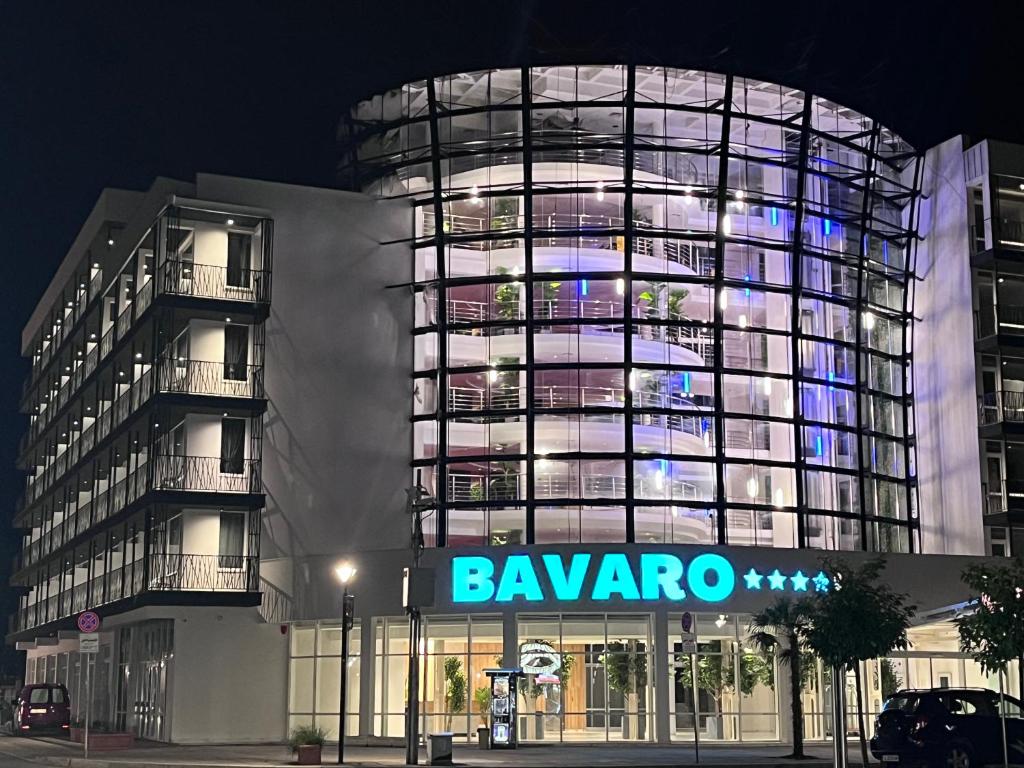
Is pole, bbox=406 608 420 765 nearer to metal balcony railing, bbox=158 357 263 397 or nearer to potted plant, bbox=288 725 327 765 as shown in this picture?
potted plant, bbox=288 725 327 765

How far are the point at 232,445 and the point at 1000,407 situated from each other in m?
31.2

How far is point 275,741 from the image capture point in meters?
46.5

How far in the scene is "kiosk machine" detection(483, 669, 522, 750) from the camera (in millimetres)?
40250

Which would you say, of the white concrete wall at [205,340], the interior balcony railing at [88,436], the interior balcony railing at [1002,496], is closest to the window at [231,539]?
the interior balcony railing at [88,436]

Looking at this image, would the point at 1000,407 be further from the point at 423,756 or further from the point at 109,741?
the point at 109,741

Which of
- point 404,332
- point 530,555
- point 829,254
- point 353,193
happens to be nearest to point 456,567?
point 530,555

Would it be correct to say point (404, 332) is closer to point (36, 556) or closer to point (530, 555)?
point (530, 555)

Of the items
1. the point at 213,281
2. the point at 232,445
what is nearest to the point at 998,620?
the point at 232,445

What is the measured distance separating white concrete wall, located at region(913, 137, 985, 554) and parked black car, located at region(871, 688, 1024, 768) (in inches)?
1134

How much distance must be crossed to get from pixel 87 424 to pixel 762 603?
125 feet

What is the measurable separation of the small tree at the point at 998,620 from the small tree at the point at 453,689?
20.7 metres

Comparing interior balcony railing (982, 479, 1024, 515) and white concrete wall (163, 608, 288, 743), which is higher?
interior balcony railing (982, 479, 1024, 515)

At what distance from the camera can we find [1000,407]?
186 feet

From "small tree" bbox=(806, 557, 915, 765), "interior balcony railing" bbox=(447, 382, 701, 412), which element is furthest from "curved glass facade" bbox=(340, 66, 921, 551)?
"small tree" bbox=(806, 557, 915, 765)
